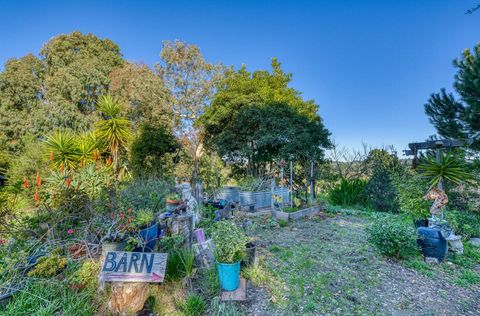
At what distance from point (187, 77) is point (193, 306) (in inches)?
533

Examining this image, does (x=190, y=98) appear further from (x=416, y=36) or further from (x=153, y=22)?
(x=416, y=36)

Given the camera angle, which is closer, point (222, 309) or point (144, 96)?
point (222, 309)

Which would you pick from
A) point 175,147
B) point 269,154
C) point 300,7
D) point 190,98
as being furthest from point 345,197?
point 190,98

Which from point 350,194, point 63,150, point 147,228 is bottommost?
point 147,228

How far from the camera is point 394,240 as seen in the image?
134 inches

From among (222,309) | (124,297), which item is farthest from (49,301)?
(222,309)

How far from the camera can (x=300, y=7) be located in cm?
693

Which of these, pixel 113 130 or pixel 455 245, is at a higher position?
pixel 113 130

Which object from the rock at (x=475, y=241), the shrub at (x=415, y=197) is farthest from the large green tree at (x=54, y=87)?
the rock at (x=475, y=241)

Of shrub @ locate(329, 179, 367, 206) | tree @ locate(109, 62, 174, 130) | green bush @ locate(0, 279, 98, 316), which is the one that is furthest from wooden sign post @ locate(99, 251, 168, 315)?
tree @ locate(109, 62, 174, 130)

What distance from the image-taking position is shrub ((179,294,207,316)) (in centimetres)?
217

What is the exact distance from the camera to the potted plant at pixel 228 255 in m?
2.43

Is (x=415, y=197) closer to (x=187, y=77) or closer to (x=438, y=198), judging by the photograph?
(x=438, y=198)

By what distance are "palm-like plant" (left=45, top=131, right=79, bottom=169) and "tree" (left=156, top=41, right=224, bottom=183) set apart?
8431 mm
